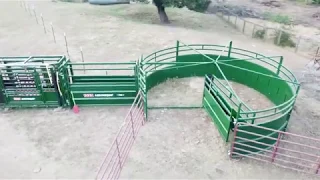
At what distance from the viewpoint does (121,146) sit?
313 inches

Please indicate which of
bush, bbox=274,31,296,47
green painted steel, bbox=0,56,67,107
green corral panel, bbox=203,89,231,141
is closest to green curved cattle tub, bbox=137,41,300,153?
green corral panel, bbox=203,89,231,141

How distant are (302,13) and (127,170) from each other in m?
24.3

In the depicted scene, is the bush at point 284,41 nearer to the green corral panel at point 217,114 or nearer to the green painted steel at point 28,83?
the green corral panel at point 217,114

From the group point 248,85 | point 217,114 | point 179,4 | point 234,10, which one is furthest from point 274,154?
point 234,10

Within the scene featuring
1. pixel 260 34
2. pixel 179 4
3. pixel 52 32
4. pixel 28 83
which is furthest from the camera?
pixel 179 4

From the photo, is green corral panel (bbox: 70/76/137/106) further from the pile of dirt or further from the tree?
the pile of dirt

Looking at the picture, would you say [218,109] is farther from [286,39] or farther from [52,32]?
[52,32]

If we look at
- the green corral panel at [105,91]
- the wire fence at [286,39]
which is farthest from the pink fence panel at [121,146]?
the wire fence at [286,39]

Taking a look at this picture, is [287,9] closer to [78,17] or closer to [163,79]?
[78,17]

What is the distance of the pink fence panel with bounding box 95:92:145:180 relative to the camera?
7.07 metres

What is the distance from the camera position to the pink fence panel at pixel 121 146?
7.07m

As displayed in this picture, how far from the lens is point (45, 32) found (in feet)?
56.5

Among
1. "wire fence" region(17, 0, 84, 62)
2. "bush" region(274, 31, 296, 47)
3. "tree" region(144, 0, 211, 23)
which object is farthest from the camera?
"tree" region(144, 0, 211, 23)

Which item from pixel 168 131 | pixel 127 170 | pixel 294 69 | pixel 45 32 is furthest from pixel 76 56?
pixel 294 69
